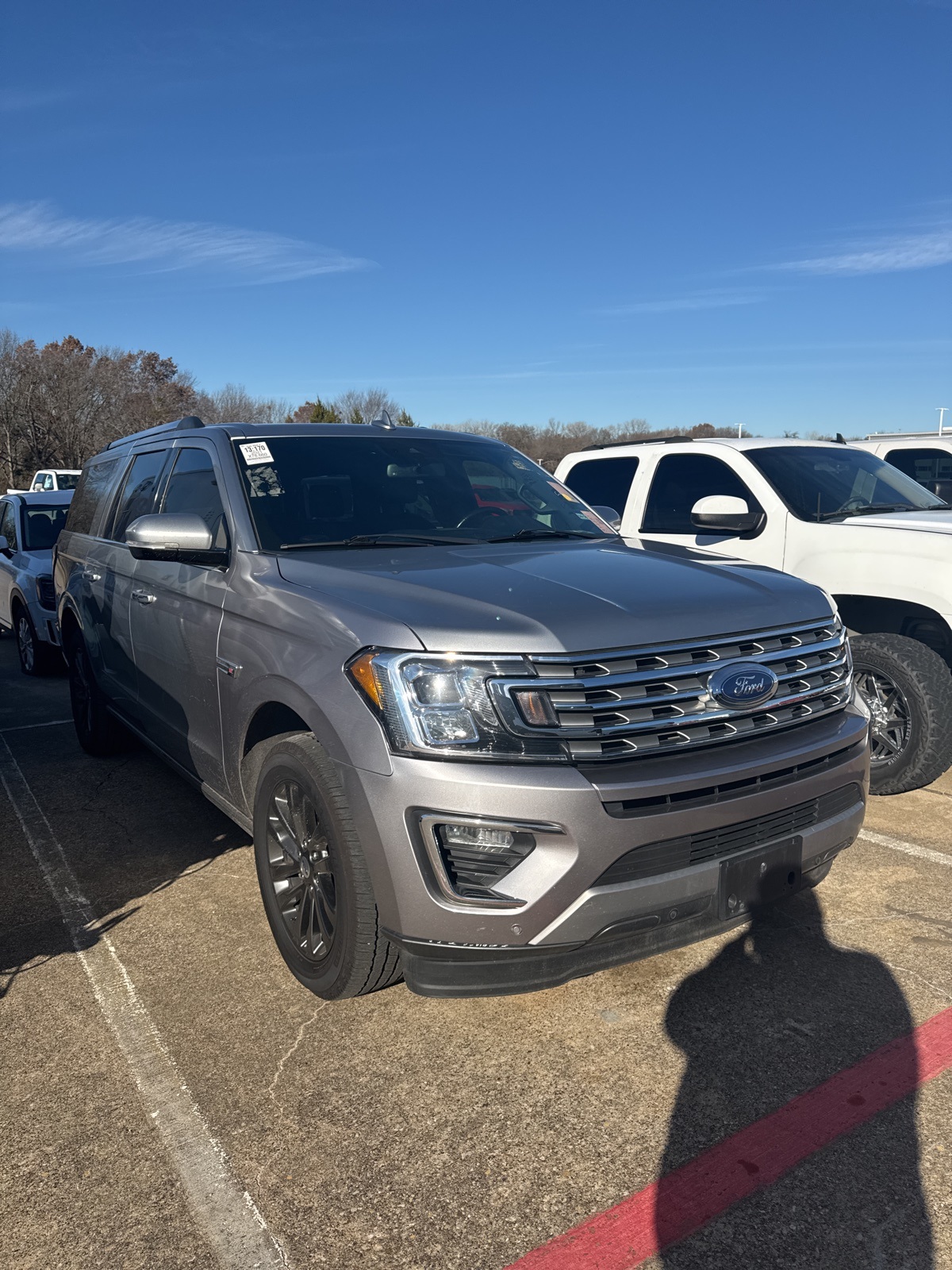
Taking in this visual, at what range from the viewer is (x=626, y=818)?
2.56 metres

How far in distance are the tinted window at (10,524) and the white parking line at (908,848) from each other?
27.5ft

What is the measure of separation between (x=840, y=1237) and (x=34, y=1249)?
5.94 feet

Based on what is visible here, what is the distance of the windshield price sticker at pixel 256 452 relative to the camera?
4031 millimetres

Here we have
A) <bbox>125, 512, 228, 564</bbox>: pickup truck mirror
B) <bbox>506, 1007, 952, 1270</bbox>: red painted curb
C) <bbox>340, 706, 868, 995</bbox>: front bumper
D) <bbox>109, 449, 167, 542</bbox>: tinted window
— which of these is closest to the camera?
<bbox>506, 1007, 952, 1270</bbox>: red painted curb

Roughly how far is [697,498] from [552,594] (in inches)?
152

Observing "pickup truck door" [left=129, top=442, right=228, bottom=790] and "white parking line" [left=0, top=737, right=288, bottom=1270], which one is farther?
"pickup truck door" [left=129, top=442, right=228, bottom=790]

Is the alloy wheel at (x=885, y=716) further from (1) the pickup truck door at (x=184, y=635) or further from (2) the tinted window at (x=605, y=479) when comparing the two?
(1) the pickup truck door at (x=184, y=635)

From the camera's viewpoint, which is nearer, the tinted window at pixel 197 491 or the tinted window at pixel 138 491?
the tinted window at pixel 197 491

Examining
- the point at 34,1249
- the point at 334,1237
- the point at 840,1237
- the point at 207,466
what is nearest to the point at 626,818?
the point at 840,1237

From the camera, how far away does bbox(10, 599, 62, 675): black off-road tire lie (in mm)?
8930

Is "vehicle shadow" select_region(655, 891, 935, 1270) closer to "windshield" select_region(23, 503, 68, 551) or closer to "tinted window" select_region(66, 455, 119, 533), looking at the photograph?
"tinted window" select_region(66, 455, 119, 533)

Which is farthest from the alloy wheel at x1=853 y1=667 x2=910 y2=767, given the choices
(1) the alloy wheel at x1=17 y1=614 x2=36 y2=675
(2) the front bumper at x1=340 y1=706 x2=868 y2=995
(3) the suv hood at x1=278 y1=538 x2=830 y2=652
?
(1) the alloy wheel at x1=17 y1=614 x2=36 y2=675

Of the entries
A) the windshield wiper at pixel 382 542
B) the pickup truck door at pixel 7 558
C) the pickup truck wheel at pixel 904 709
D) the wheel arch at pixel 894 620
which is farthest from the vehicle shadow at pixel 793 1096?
the pickup truck door at pixel 7 558

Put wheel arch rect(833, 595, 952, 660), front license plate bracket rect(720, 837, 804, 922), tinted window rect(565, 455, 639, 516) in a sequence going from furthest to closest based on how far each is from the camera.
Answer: tinted window rect(565, 455, 639, 516), wheel arch rect(833, 595, 952, 660), front license plate bracket rect(720, 837, 804, 922)
